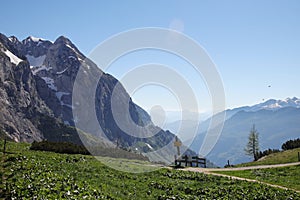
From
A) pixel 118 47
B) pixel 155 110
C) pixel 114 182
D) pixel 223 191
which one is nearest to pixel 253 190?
pixel 223 191

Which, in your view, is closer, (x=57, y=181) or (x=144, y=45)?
(x=57, y=181)

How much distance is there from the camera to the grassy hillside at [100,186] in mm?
24297

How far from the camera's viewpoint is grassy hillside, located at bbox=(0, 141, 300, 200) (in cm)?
2430

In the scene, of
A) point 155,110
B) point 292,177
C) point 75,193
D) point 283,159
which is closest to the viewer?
point 75,193

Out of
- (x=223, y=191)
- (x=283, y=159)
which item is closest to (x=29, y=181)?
(x=223, y=191)

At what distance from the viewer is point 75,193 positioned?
24344 mm

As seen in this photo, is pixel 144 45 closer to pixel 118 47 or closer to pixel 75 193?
pixel 118 47

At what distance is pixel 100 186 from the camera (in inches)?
1136

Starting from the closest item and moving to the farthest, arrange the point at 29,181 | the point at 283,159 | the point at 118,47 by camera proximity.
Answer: the point at 29,181 → the point at 118,47 → the point at 283,159

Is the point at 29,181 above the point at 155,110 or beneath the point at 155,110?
beneath

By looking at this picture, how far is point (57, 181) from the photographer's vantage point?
27.1 meters

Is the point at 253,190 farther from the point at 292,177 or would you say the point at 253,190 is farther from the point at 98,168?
the point at 98,168

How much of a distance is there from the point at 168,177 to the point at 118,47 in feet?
56.5

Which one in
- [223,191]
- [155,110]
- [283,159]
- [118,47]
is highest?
[118,47]
